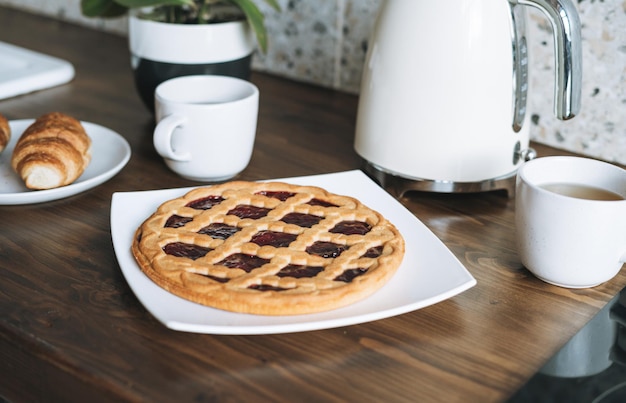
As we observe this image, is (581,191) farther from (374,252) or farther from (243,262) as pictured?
(243,262)

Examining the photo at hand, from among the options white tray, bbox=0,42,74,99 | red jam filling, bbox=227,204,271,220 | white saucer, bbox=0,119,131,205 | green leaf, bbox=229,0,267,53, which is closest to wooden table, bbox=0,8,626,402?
white saucer, bbox=0,119,131,205

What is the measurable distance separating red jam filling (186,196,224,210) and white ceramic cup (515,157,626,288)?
0.95 ft

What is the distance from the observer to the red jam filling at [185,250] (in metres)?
0.66

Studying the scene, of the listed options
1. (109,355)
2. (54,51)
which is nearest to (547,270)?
(109,355)

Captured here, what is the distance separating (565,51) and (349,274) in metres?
0.30

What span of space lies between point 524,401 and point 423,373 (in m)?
0.07

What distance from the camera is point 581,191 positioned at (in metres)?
0.72

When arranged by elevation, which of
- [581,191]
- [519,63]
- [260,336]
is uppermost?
[519,63]

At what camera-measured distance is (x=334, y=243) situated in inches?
27.1

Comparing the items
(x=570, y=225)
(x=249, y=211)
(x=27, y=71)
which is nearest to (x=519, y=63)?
(x=570, y=225)

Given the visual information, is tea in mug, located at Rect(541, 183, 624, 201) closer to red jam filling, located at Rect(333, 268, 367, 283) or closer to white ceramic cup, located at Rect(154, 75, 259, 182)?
red jam filling, located at Rect(333, 268, 367, 283)

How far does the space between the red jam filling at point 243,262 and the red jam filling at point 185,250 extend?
23 millimetres

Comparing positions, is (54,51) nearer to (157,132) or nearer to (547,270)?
(157,132)

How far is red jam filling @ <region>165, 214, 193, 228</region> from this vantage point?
2.31ft
